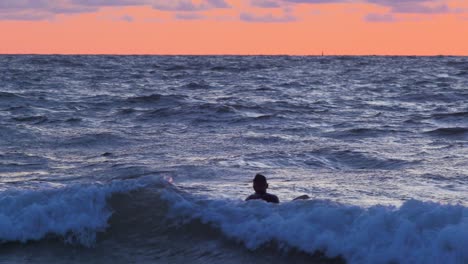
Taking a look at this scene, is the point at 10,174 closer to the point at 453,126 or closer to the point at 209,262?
the point at 209,262

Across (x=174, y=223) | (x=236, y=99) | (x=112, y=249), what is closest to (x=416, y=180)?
(x=174, y=223)

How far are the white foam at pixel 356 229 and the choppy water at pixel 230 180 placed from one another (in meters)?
0.02

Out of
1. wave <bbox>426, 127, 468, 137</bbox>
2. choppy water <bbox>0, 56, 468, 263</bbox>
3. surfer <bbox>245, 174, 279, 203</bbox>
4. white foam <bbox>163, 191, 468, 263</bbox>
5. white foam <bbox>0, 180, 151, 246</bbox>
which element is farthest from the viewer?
wave <bbox>426, 127, 468, 137</bbox>

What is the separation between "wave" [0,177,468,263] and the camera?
9.04 meters

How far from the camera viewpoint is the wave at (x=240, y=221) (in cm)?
904

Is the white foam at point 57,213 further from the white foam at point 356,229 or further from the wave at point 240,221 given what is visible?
the white foam at point 356,229

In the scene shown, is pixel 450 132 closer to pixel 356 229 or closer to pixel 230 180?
pixel 230 180

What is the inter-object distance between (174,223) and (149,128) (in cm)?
1283

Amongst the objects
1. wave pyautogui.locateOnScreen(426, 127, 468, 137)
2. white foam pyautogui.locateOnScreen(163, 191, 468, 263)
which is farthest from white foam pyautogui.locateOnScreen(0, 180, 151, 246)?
wave pyautogui.locateOnScreen(426, 127, 468, 137)

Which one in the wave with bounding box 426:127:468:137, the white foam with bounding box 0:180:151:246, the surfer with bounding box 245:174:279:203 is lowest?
the wave with bounding box 426:127:468:137

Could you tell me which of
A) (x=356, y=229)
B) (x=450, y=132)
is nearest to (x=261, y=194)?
(x=356, y=229)

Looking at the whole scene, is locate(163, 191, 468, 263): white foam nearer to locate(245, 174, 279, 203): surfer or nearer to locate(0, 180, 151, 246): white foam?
locate(245, 174, 279, 203): surfer

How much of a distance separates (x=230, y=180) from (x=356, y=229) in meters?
5.61

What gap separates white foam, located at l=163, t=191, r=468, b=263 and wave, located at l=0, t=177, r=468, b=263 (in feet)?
0.04
